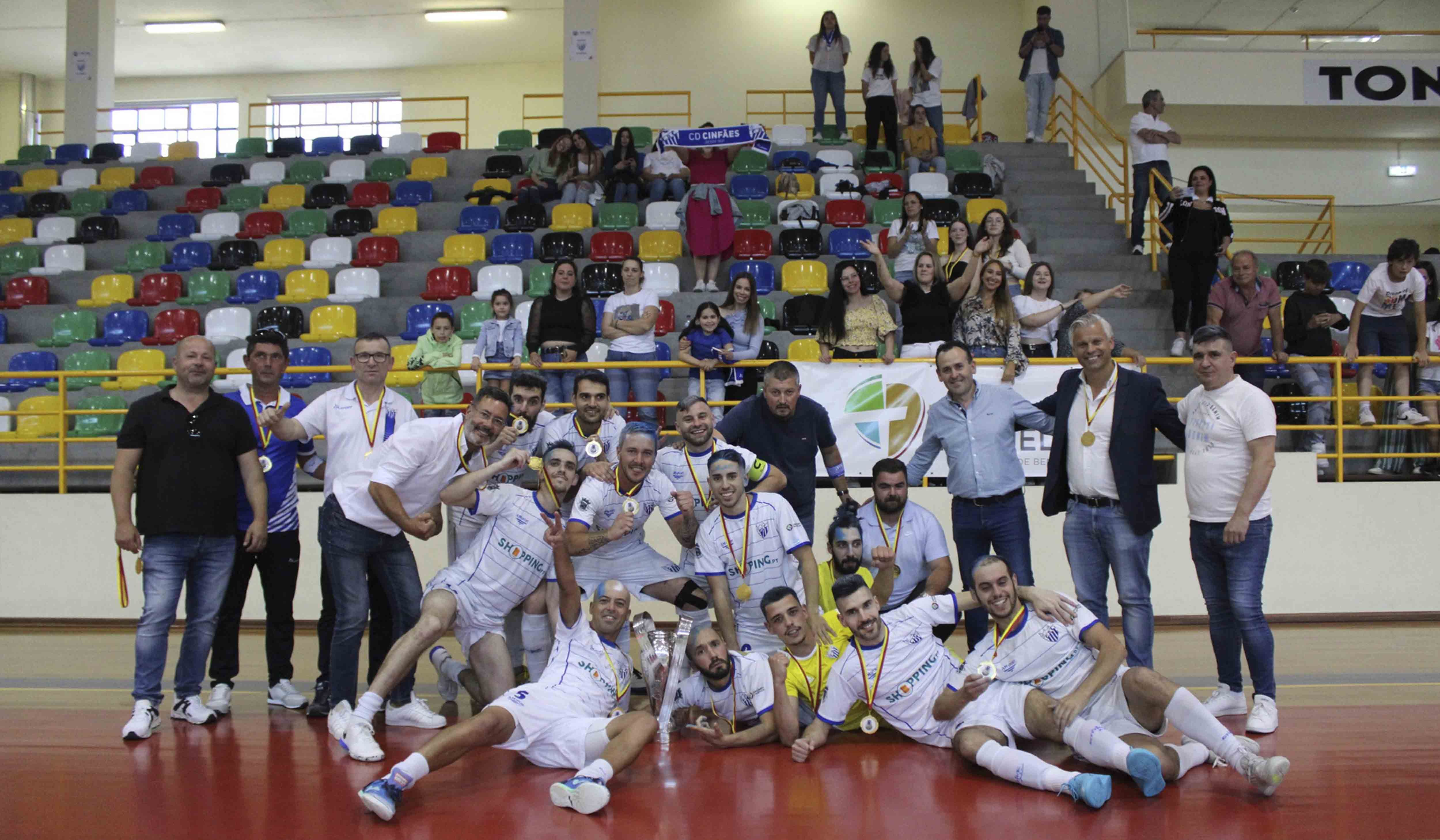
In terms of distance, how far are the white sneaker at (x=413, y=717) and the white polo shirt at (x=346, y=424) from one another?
3.78 feet

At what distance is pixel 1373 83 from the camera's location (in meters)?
15.0


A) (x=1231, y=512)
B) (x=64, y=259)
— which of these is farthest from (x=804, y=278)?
(x=64, y=259)

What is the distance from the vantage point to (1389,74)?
15.0 m

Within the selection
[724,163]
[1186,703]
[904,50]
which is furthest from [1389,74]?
[1186,703]

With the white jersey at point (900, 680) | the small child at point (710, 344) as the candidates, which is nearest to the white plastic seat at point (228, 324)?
the small child at point (710, 344)

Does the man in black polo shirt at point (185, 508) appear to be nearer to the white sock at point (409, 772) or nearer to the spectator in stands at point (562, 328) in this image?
the white sock at point (409, 772)

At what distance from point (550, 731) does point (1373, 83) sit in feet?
51.6

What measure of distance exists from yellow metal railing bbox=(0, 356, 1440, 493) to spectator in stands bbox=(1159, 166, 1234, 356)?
721 mm

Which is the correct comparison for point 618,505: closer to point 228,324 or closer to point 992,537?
point 992,537

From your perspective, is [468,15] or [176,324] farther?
[468,15]

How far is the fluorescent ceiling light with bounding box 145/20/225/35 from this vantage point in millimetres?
19266

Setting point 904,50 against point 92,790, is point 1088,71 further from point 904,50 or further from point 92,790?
point 92,790

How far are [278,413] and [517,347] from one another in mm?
3218

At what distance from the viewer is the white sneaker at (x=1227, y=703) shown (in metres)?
5.10
